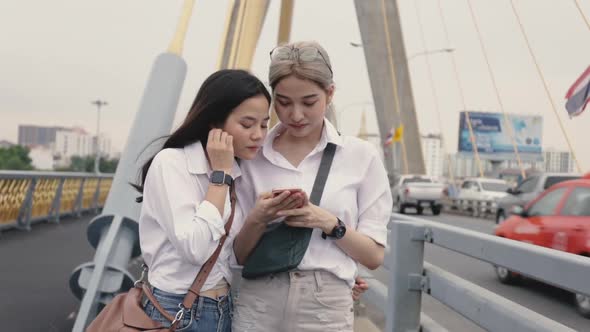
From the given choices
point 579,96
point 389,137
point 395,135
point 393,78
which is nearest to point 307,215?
point 579,96

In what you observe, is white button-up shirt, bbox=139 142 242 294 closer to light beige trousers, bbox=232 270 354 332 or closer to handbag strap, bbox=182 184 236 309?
handbag strap, bbox=182 184 236 309

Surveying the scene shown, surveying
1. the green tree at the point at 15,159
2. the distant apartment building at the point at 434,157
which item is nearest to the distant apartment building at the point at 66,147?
the green tree at the point at 15,159


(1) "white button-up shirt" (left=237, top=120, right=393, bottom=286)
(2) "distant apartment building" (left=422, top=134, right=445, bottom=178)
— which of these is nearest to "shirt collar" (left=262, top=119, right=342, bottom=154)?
(1) "white button-up shirt" (left=237, top=120, right=393, bottom=286)

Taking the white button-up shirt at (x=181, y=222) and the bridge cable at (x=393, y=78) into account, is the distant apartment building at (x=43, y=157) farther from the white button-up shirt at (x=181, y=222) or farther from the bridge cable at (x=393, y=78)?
the white button-up shirt at (x=181, y=222)

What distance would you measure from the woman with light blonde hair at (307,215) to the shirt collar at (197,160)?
0.15m

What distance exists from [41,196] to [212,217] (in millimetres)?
12445

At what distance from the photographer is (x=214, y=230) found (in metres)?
1.83

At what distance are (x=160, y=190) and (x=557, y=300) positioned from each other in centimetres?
585

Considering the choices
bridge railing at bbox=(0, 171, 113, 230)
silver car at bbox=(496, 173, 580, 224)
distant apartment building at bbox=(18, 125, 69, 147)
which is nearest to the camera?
bridge railing at bbox=(0, 171, 113, 230)

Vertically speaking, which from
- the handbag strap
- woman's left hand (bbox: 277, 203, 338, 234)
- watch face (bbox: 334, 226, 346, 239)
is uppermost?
woman's left hand (bbox: 277, 203, 338, 234)

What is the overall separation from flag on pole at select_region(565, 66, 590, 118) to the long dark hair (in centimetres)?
1322

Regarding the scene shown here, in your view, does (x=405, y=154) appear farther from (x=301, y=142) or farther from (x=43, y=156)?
(x=43, y=156)

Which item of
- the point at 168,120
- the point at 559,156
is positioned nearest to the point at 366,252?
the point at 168,120

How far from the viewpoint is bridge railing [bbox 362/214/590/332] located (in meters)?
2.02
